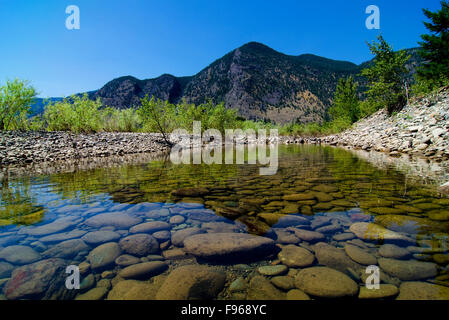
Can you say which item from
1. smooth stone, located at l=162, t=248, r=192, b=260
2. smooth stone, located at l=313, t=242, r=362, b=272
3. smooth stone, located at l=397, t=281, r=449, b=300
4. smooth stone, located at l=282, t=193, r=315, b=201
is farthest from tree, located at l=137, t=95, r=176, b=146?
smooth stone, located at l=397, t=281, r=449, b=300

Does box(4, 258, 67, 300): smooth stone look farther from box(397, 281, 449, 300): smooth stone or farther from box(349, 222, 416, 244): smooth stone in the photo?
box(349, 222, 416, 244): smooth stone

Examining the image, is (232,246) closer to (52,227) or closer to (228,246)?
(228,246)

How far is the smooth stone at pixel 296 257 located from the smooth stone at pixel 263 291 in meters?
→ 0.38

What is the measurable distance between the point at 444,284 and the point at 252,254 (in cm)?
151

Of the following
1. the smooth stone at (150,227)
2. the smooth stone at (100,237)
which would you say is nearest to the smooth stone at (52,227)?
the smooth stone at (100,237)

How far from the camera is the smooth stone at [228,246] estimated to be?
2156mm

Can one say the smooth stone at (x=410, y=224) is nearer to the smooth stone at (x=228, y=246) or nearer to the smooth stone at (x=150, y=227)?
the smooth stone at (x=228, y=246)

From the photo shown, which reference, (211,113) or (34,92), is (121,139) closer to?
(34,92)

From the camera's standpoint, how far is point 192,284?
1.71 meters

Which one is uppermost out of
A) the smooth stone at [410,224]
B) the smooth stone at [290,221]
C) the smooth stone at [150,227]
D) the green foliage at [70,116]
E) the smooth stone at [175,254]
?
the green foliage at [70,116]

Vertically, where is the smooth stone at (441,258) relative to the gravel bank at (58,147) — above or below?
below
